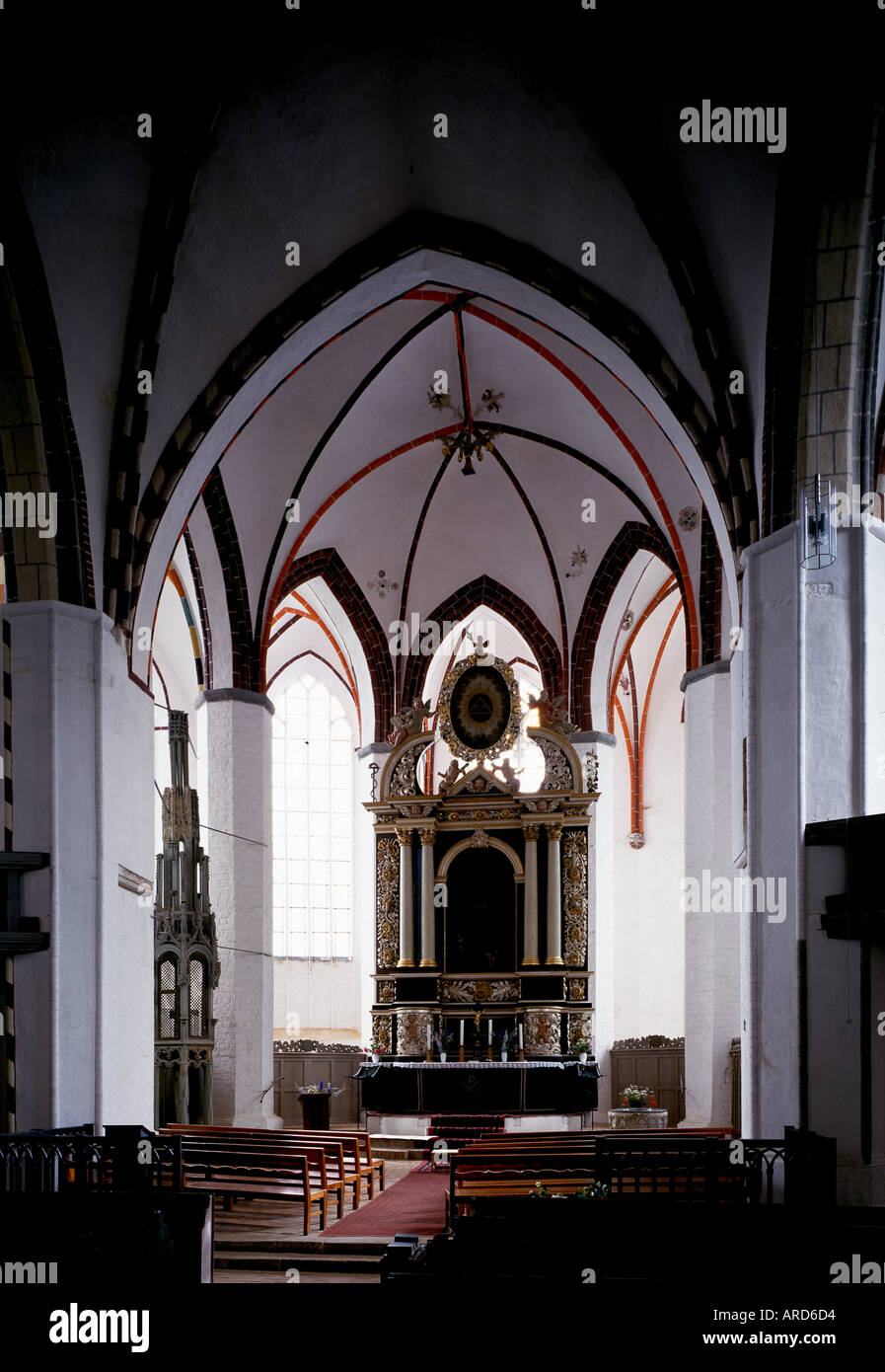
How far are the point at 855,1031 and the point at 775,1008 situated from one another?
79 centimetres

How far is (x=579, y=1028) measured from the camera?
18.1 metres

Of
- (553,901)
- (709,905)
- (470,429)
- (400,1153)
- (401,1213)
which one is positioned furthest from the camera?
(553,901)

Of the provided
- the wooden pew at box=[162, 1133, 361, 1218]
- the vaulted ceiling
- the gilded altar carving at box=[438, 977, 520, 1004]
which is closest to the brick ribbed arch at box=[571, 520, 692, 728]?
the vaulted ceiling

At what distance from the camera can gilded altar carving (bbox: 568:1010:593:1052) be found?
59.2 feet

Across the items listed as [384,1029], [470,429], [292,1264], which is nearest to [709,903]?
[384,1029]

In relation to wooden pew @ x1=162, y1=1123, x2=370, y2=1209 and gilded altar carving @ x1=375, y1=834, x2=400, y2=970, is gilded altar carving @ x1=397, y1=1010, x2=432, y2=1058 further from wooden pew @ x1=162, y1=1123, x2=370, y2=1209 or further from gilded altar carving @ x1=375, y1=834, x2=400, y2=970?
wooden pew @ x1=162, y1=1123, x2=370, y2=1209

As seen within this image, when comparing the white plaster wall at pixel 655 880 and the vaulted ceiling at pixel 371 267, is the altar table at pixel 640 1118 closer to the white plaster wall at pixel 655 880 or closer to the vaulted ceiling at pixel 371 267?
the vaulted ceiling at pixel 371 267

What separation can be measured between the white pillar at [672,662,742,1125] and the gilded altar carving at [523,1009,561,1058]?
2040mm

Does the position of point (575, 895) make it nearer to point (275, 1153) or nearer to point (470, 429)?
point (470, 429)

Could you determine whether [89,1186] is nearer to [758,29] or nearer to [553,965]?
[758,29]

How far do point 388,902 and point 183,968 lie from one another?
387cm

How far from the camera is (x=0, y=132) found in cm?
1017

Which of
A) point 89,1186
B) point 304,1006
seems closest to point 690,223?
point 89,1186

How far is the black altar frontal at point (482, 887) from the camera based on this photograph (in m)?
18.3
